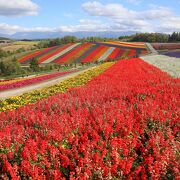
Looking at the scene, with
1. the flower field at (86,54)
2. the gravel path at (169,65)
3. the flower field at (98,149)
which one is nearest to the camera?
the flower field at (98,149)

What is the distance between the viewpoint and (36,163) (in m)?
5.51

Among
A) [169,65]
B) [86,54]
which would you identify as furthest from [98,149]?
[86,54]

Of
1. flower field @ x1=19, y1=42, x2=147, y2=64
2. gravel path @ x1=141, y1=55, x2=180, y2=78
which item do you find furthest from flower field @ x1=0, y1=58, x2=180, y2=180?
flower field @ x1=19, y1=42, x2=147, y2=64

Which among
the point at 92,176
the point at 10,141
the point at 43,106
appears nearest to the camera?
the point at 92,176

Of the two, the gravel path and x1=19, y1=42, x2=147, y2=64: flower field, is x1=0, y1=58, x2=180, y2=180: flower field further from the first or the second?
x1=19, y1=42, x2=147, y2=64: flower field

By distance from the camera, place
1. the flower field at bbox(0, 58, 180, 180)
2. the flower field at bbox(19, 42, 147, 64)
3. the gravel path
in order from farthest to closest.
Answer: the flower field at bbox(19, 42, 147, 64)
the gravel path
the flower field at bbox(0, 58, 180, 180)

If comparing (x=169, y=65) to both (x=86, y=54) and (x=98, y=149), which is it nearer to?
(x=98, y=149)

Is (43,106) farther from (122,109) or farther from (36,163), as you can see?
(36,163)

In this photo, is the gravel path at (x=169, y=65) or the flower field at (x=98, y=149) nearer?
the flower field at (x=98, y=149)

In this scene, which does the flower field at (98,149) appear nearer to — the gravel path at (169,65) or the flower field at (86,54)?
the gravel path at (169,65)

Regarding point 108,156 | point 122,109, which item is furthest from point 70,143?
point 122,109

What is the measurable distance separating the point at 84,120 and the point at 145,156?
2097 mm

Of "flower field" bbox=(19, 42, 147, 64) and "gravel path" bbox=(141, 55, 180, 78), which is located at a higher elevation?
"gravel path" bbox=(141, 55, 180, 78)

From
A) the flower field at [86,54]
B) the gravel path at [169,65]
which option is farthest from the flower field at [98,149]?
the flower field at [86,54]
